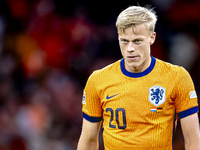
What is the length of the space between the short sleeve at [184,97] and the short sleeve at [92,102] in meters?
0.62

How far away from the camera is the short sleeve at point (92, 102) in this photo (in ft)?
8.32

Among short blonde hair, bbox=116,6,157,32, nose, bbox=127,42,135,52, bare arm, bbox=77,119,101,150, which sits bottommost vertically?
bare arm, bbox=77,119,101,150

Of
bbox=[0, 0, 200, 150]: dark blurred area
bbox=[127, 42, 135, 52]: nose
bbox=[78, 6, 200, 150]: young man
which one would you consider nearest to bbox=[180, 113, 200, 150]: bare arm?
bbox=[78, 6, 200, 150]: young man

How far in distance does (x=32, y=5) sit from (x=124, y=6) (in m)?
1.56

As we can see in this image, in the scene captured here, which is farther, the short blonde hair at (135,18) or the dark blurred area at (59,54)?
the dark blurred area at (59,54)

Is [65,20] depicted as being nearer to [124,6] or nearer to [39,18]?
[39,18]

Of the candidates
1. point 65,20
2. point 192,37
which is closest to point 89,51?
point 65,20

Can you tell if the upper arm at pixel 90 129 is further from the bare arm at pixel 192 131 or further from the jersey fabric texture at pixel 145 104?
the bare arm at pixel 192 131

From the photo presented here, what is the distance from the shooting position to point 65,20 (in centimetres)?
531

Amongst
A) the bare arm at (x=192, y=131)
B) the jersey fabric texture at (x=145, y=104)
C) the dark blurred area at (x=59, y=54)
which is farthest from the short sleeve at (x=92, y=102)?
the dark blurred area at (x=59, y=54)

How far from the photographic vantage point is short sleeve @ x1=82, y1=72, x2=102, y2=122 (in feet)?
8.32

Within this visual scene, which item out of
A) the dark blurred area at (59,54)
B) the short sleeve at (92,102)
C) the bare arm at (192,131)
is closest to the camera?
the bare arm at (192,131)

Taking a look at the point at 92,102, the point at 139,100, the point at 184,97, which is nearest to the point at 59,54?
the point at 92,102

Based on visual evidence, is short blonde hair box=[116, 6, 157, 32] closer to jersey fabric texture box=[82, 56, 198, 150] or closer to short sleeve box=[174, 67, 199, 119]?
jersey fabric texture box=[82, 56, 198, 150]
